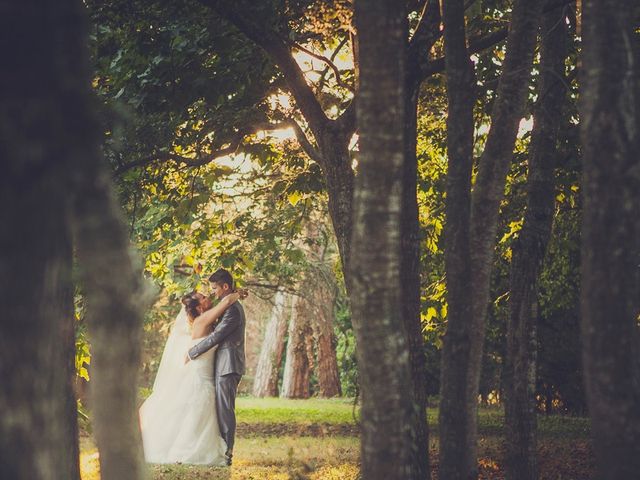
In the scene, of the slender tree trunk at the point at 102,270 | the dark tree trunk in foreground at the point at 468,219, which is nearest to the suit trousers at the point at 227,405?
the dark tree trunk in foreground at the point at 468,219

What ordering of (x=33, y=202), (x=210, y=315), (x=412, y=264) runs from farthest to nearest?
(x=210, y=315) < (x=412, y=264) < (x=33, y=202)

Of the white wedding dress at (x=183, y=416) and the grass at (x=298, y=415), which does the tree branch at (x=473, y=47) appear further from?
the grass at (x=298, y=415)

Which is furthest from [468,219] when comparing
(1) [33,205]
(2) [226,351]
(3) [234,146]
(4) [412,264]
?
(2) [226,351]

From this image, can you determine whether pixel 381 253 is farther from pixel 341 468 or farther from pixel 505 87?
pixel 341 468

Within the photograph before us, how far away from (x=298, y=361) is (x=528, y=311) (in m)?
26.0

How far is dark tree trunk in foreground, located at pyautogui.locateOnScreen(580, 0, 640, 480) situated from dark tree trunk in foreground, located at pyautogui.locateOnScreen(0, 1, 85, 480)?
2545mm

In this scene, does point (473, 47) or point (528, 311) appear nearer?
point (528, 311)

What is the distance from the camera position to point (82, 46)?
13.2ft

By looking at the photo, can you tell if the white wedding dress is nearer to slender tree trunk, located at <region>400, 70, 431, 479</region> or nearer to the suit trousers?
the suit trousers

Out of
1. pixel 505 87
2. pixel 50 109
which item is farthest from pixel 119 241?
pixel 505 87

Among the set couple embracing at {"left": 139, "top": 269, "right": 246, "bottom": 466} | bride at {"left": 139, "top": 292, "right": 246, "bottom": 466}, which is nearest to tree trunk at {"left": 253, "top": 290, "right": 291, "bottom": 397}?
bride at {"left": 139, "top": 292, "right": 246, "bottom": 466}

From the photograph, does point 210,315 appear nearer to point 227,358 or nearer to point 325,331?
point 227,358

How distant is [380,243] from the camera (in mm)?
5211

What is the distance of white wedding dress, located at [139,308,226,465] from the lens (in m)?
12.9
